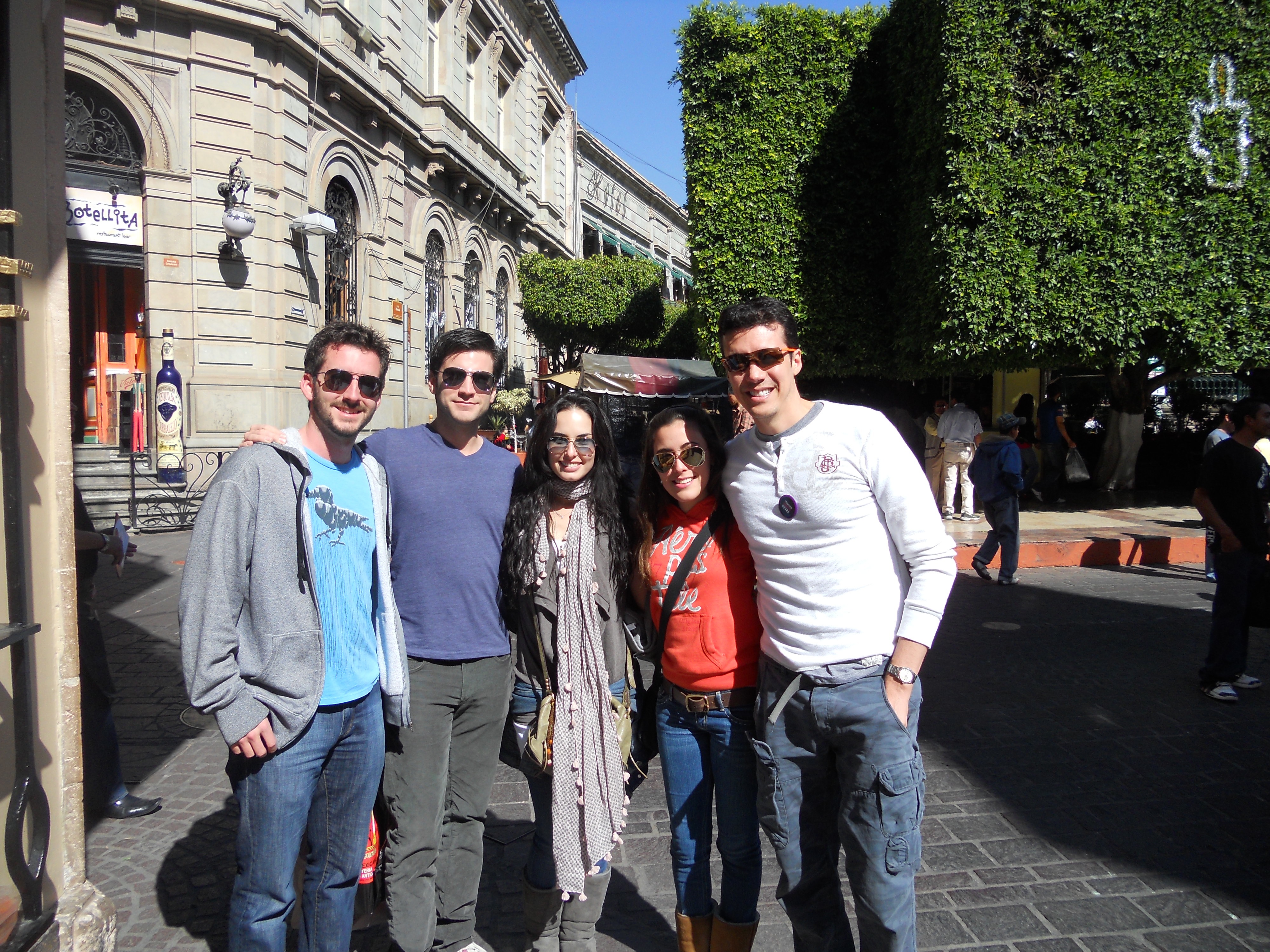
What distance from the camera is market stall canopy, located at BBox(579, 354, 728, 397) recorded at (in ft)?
42.0

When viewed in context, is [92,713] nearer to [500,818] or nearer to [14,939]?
[14,939]

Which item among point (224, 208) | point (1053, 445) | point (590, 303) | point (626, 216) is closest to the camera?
point (224, 208)

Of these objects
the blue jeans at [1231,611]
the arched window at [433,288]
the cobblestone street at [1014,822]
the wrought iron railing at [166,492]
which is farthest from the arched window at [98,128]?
the blue jeans at [1231,611]

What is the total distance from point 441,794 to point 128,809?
2.18 meters

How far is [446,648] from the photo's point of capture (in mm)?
2609

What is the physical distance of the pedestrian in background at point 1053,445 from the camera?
45.8 feet

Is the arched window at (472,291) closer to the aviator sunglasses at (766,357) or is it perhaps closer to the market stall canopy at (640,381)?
the market stall canopy at (640,381)

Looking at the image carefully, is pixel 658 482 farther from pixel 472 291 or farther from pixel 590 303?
pixel 590 303

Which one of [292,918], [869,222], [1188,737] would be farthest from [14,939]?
[869,222]

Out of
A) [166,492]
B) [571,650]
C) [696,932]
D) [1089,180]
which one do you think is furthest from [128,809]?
[1089,180]

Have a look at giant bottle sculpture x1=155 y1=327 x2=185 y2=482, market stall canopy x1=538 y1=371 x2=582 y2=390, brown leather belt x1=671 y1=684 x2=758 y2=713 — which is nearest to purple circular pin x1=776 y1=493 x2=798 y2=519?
brown leather belt x1=671 y1=684 x2=758 y2=713

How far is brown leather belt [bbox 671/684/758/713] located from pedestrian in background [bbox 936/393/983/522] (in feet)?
34.6

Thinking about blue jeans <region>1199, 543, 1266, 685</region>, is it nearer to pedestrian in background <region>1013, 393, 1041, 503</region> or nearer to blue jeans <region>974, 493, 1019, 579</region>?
blue jeans <region>974, 493, 1019, 579</region>

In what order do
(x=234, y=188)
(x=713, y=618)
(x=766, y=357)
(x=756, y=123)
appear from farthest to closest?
(x=756, y=123), (x=234, y=188), (x=713, y=618), (x=766, y=357)
